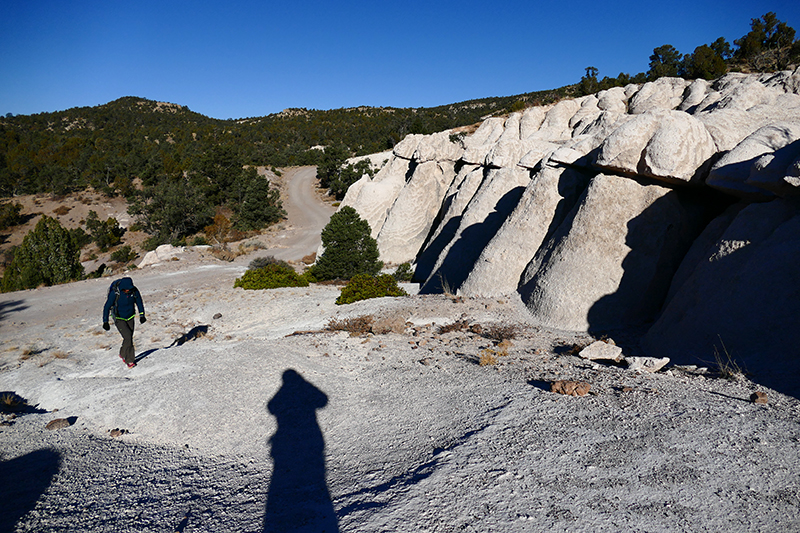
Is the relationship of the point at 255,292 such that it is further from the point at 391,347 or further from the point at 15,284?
the point at 15,284

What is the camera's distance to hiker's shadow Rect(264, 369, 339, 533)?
3.33 metres

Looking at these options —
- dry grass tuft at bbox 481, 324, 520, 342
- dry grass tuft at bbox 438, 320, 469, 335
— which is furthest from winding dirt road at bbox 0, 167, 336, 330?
dry grass tuft at bbox 481, 324, 520, 342

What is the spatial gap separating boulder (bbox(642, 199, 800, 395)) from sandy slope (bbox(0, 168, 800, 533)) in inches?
28.8

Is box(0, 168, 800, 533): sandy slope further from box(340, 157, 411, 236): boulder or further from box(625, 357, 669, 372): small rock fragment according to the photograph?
box(340, 157, 411, 236): boulder

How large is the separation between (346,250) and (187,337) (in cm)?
699

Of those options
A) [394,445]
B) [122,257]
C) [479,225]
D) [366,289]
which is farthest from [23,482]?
[122,257]

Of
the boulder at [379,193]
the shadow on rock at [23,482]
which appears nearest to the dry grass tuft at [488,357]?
the shadow on rock at [23,482]

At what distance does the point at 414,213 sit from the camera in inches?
781

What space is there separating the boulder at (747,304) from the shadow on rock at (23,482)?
715cm

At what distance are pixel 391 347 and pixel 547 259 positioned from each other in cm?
437

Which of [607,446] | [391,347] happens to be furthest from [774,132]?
[391,347]

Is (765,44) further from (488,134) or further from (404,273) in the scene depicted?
(404,273)

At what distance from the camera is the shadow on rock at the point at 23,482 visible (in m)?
3.52

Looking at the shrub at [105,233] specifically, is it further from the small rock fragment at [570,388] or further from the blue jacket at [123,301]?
the small rock fragment at [570,388]
